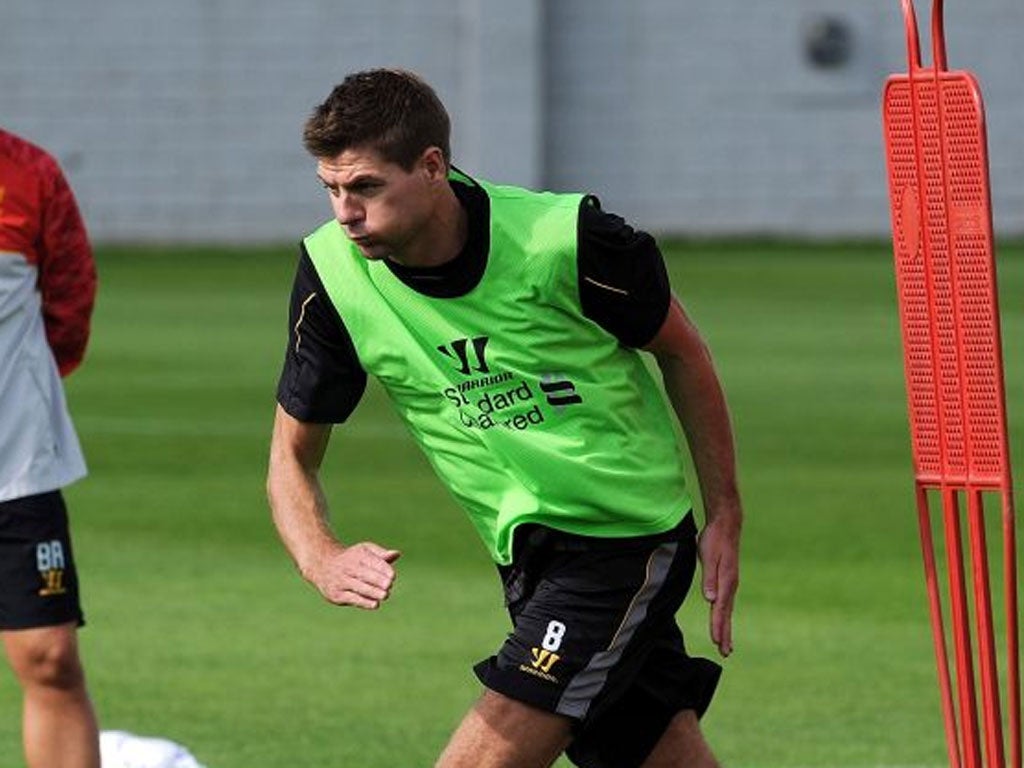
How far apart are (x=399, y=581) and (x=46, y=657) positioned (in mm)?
5707

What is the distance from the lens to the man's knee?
24.8 feet

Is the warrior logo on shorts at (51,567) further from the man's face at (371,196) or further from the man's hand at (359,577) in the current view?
the man's face at (371,196)

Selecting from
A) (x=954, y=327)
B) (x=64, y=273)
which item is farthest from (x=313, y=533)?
(x=64, y=273)

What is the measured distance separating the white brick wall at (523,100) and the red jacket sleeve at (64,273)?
1179 inches

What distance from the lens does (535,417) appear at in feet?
20.6

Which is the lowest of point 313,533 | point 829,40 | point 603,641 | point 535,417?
point 829,40

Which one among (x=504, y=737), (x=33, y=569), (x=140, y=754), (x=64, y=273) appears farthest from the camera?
(x=140, y=754)

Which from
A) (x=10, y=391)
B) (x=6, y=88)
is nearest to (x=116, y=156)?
(x=6, y=88)

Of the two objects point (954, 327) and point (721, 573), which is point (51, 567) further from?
point (954, 327)

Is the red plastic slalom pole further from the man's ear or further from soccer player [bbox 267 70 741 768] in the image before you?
the man's ear

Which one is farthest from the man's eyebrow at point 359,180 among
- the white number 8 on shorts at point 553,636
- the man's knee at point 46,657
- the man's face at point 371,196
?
the man's knee at point 46,657

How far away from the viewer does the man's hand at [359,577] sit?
5848 mm

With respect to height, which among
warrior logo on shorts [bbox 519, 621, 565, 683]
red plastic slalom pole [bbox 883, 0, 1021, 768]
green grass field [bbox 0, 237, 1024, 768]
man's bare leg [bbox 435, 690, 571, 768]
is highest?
red plastic slalom pole [bbox 883, 0, 1021, 768]

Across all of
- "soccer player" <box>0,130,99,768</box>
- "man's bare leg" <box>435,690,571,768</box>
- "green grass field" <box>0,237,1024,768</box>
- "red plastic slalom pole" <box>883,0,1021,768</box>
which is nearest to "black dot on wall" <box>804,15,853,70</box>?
"green grass field" <box>0,237,1024,768</box>
